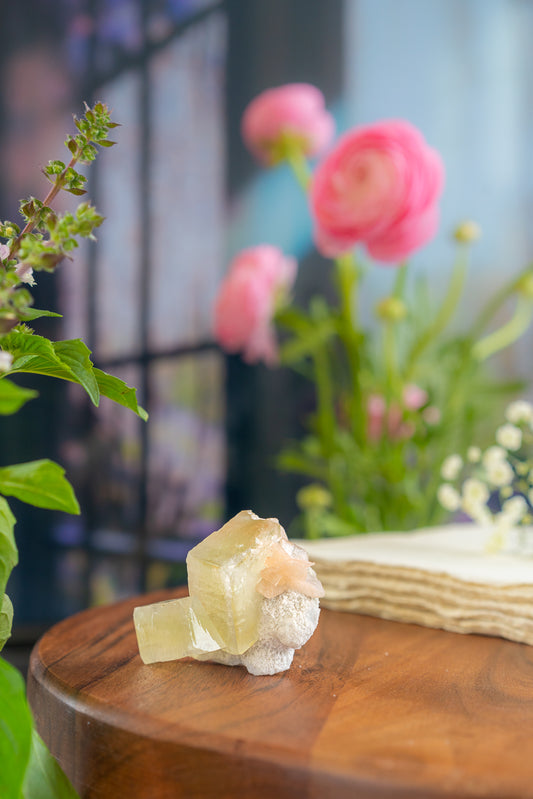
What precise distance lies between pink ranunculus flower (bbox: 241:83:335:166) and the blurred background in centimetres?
31

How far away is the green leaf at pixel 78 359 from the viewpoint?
413mm

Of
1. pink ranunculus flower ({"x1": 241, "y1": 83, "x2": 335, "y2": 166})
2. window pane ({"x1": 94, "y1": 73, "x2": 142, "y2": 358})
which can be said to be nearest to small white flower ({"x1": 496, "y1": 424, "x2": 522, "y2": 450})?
pink ranunculus flower ({"x1": 241, "y1": 83, "x2": 335, "y2": 166})

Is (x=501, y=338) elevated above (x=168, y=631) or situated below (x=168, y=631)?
above

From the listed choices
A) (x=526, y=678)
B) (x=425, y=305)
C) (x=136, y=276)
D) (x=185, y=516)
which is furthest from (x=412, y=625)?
(x=136, y=276)

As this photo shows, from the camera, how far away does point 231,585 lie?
0.43 metres

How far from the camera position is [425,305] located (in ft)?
4.56

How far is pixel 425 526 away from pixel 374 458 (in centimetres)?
15

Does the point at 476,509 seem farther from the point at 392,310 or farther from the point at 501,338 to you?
the point at 501,338

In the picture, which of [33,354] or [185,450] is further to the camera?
Answer: [185,450]

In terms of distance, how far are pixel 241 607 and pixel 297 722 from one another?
9 centimetres

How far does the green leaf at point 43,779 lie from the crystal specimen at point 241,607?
100mm

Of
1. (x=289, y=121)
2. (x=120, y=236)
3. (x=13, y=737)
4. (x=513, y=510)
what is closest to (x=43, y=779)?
(x=13, y=737)

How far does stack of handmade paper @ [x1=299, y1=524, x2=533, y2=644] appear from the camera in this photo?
1.85 feet

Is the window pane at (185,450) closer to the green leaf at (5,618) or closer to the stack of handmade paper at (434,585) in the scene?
the stack of handmade paper at (434,585)
